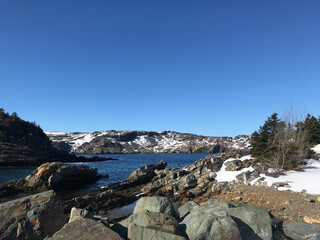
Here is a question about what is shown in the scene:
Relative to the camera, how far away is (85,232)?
243 inches

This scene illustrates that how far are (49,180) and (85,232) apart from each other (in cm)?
3006

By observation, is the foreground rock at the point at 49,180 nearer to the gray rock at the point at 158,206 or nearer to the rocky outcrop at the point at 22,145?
the gray rock at the point at 158,206

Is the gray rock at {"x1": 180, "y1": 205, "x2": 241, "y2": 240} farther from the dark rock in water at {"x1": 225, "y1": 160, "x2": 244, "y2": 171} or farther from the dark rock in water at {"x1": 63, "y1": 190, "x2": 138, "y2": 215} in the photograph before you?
the dark rock in water at {"x1": 225, "y1": 160, "x2": 244, "y2": 171}

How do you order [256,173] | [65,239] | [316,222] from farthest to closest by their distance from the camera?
[256,173] < [316,222] < [65,239]

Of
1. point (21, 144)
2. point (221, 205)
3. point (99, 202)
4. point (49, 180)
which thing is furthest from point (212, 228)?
point (21, 144)

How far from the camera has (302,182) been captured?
775 inches

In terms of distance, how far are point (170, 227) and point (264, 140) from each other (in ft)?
101

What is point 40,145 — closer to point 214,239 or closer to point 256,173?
point 256,173

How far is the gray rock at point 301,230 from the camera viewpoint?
29.7 ft

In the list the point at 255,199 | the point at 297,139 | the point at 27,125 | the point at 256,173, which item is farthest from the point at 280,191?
the point at 27,125

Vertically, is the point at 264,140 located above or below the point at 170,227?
above

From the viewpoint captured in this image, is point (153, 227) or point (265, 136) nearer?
point (153, 227)

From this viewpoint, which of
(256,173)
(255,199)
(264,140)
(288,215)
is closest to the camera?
(288,215)

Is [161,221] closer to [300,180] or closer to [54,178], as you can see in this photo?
Answer: [300,180]
